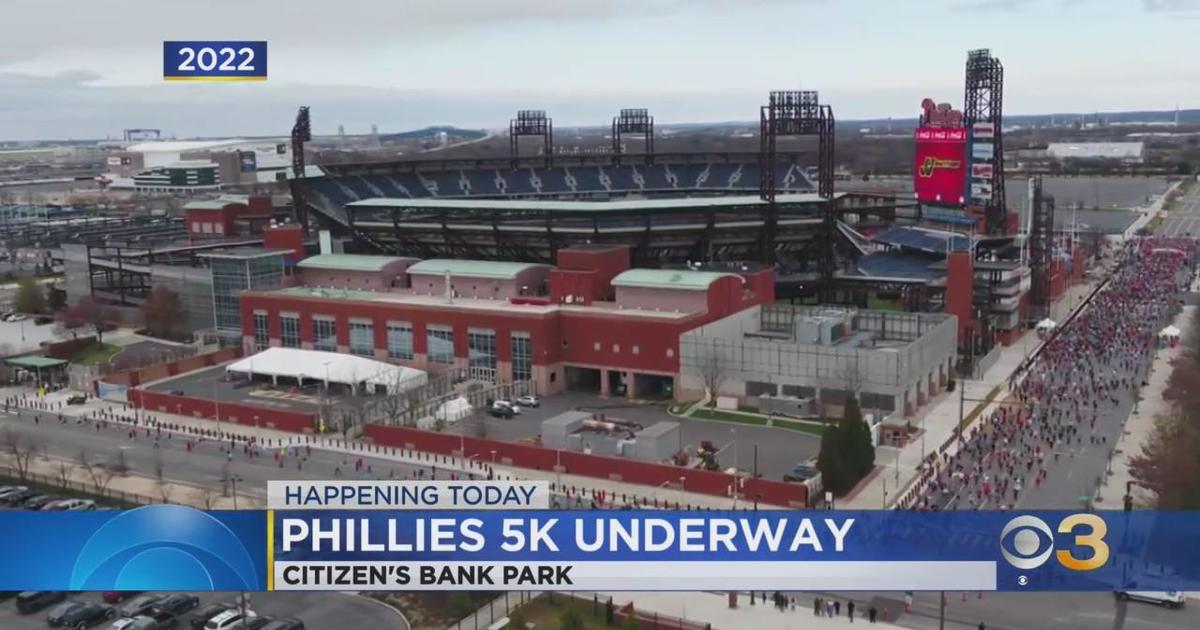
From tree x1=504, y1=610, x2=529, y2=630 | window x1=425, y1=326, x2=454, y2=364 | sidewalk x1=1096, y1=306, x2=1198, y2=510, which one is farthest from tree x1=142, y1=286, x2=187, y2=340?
sidewalk x1=1096, y1=306, x2=1198, y2=510

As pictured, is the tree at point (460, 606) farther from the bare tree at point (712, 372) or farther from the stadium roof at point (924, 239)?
the stadium roof at point (924, 239)

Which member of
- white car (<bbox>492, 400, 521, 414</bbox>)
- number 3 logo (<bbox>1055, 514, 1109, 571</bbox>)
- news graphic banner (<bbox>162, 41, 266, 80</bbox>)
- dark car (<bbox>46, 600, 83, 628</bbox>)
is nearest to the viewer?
number 3 logo (<bbox>1055, 514, 1109, 571</bbox>)

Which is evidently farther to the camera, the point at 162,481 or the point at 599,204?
the point at 599,204

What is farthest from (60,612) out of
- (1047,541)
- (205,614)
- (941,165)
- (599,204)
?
(941,165)

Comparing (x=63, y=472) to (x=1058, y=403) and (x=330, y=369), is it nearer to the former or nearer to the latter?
(x=330, y=369)

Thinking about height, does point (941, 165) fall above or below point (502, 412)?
above

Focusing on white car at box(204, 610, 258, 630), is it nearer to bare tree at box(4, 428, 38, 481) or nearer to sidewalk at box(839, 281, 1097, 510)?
bare tree at box(4, 428, 38, 481)
